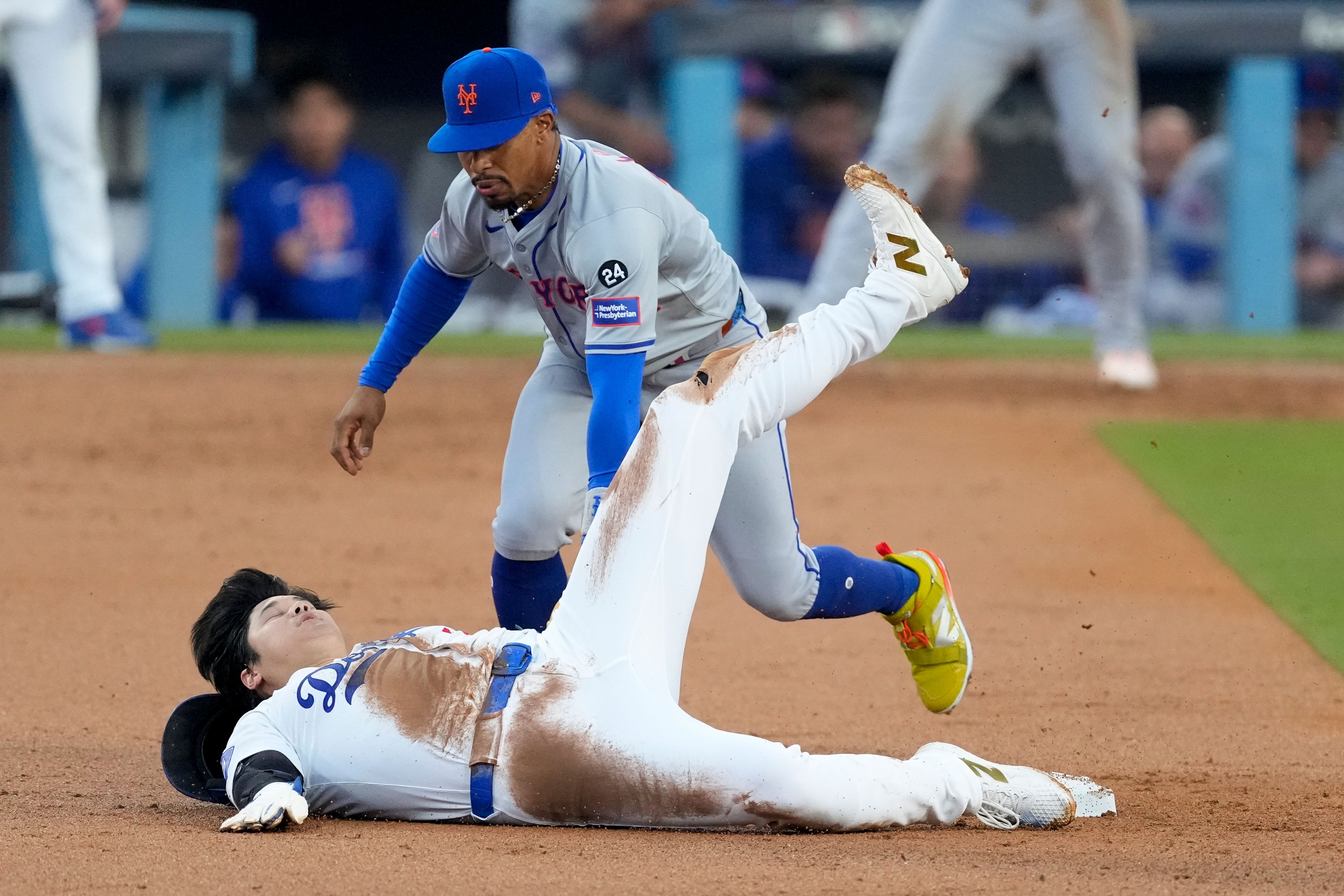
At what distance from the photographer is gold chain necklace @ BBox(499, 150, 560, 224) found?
386cm

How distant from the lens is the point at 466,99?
147 inches

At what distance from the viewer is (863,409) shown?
27.8 feet

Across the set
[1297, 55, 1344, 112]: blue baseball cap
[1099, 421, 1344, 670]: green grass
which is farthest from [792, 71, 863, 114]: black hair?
[1099, 421, 1344, 670]: green grass

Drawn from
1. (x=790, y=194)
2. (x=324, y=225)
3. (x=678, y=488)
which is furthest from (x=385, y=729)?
(x=790, y=194)

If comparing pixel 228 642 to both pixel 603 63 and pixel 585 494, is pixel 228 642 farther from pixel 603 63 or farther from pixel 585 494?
pixel 603 63

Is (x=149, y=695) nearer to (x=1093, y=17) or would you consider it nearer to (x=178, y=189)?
(x=1093, y=17)

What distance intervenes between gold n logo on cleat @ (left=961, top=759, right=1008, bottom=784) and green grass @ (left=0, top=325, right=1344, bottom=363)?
6.66m

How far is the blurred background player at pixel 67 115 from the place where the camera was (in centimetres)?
890

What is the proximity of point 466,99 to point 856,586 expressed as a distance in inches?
57.7

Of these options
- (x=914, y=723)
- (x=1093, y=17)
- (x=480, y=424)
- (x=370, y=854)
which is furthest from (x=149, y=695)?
(x=1093, y=17)

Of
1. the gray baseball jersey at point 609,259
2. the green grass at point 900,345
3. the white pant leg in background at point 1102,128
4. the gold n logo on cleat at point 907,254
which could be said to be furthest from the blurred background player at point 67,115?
the gold n logo on cleat at point 907,254

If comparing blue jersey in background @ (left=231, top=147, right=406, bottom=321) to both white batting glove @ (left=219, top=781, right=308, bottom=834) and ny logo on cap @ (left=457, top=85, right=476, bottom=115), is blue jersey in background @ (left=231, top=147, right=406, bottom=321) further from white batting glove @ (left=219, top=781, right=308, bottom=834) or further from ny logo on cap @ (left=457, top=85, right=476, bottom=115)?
white batting glove @ (left=219, top=781, right=308, bottom=834)

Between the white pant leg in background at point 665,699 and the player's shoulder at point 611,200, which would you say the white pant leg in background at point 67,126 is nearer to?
the player's shoulder at point 611,200

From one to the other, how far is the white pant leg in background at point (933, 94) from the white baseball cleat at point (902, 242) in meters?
4.04
